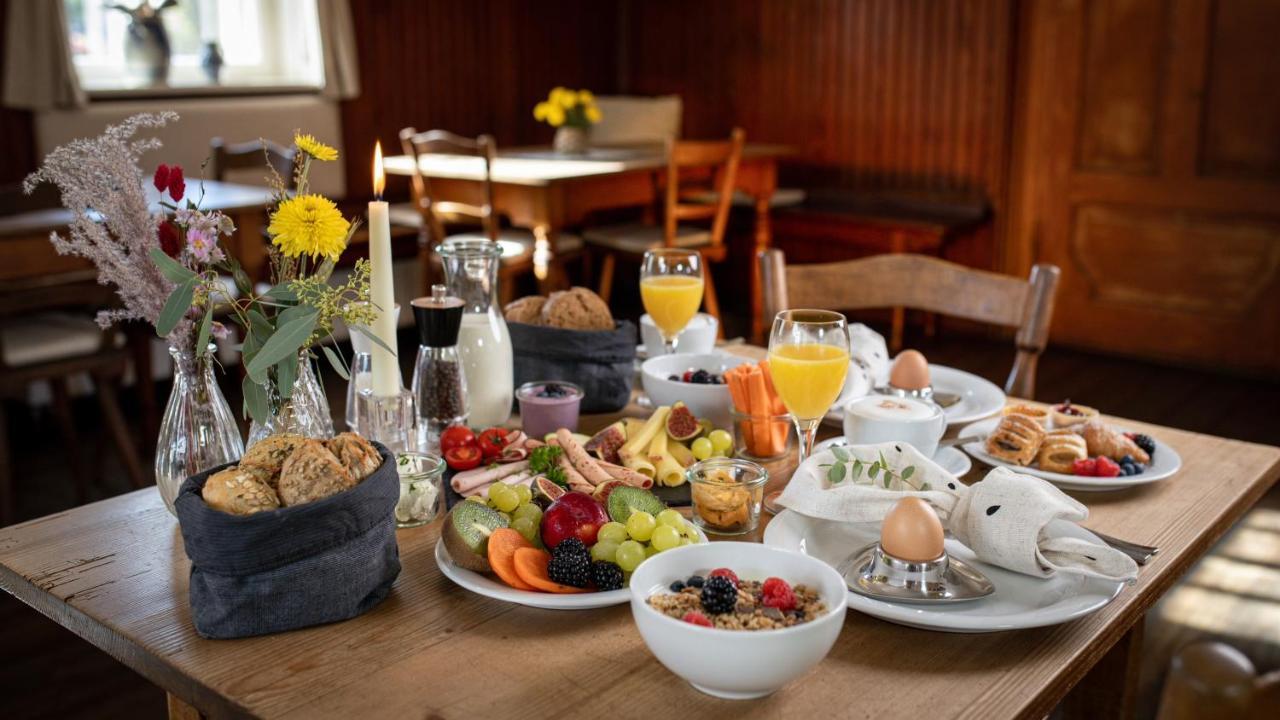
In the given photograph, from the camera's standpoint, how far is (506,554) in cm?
105

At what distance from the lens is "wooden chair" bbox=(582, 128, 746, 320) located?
4.33 meters

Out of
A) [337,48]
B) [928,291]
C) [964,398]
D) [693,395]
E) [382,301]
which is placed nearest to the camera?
[382,301]

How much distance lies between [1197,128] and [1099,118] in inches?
15.2

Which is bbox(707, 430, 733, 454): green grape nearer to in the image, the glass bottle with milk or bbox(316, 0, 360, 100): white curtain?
the glass bottle with milk

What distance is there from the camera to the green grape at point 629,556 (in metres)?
1.02

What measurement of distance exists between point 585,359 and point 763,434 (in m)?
0.29

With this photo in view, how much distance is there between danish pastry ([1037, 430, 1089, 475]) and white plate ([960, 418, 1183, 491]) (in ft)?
0.04

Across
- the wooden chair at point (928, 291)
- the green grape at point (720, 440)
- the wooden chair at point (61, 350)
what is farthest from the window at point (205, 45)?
the green grape at point (720, 440)

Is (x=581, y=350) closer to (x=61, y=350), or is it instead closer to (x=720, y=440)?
(x=720, y=440)

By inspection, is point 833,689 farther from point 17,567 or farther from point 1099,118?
point 1099,118

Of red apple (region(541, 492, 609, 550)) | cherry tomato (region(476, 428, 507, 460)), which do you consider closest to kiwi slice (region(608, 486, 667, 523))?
red apple (region(541, 492, 609, 550))

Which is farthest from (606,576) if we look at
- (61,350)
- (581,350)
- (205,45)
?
(205,45)

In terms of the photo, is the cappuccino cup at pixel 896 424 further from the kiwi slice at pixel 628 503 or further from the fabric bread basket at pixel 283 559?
the fabric bread basket at pixel 283 559

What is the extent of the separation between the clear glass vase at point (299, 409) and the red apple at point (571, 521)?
31 cm
